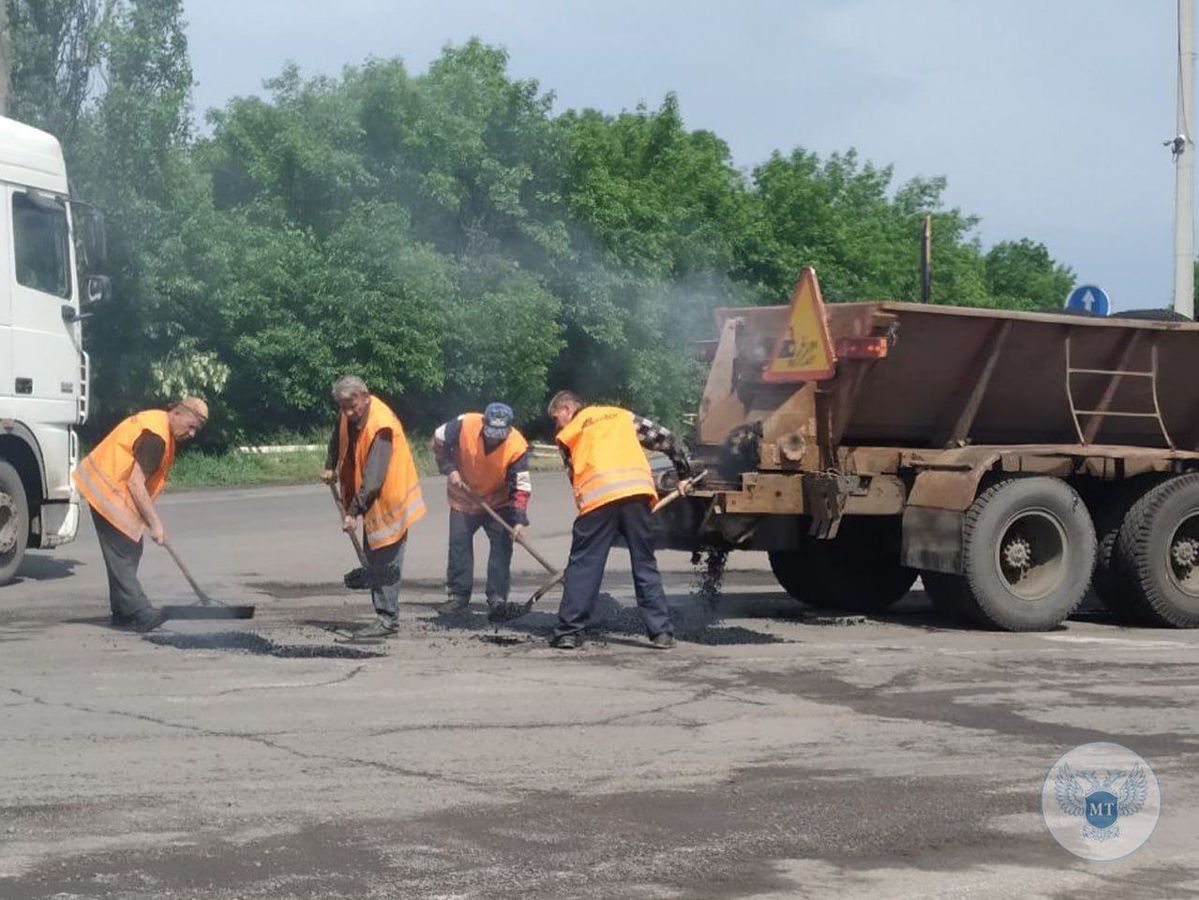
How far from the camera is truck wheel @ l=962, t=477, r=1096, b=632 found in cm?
1104

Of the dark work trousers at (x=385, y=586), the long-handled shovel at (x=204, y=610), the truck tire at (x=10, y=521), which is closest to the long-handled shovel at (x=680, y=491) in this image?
the dark work trousers at (x=385, y=586)

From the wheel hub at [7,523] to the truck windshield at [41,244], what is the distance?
1604 millimetres

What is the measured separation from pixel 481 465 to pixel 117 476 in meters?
2.28

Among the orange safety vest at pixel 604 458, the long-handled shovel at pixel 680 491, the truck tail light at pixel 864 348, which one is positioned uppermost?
the truck tail light at pixel 864 348

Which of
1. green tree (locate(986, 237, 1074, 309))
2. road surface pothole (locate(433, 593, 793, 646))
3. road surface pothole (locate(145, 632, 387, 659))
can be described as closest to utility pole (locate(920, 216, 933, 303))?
road surface pothole (locate(433, 593, 793, 646))

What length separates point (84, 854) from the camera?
18.3ft

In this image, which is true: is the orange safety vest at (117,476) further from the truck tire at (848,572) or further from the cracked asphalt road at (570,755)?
the truck tire at (848,572)

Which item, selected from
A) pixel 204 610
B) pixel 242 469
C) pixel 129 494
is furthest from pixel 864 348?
pixel 242 469

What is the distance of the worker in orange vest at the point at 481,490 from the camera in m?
11.6

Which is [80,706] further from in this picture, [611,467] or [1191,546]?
[1191,546]

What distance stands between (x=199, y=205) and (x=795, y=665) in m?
20.6

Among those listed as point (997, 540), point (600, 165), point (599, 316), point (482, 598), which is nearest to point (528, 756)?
point (997, 540)

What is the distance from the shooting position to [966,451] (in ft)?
37.2

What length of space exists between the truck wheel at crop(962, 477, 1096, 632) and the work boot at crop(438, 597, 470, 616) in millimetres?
3234
